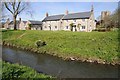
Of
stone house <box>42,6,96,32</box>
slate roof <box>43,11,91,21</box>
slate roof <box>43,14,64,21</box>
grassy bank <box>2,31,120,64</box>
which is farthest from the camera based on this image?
slate roof <box>43,14,64,21</box>

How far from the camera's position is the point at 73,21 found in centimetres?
6084

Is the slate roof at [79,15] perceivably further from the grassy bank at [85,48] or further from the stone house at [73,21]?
the grassy bank at [85,48]

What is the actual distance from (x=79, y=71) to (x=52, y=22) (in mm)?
Answer: 53764

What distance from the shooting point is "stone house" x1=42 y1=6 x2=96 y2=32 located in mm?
56594

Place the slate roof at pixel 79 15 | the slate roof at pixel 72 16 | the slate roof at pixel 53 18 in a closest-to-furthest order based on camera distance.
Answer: the slate roof at pixel 79 15 < the slate roof at pixel 72 16 < the slate roof at pixel 53 18

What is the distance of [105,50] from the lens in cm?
2228

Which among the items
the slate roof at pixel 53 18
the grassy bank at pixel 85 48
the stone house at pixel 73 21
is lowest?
the grassy bank at pixel 85 48

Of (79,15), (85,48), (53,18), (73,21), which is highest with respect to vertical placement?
(79,15)

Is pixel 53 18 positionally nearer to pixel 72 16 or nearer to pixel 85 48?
→ pixel 72 16

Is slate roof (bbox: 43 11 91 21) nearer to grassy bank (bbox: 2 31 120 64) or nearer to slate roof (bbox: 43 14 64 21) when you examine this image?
slate roof (bbox: 43 14 64 21)

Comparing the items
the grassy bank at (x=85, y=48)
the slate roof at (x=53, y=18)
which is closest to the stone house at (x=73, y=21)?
the slate roof at (x=53, y=18)

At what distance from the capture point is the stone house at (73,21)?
186 feet

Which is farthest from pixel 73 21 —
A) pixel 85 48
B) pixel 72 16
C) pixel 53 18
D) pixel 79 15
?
pixel 85 48

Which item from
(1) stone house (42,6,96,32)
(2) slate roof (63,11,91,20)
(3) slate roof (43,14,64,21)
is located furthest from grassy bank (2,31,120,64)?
(3) slate roof (43,14,64,21)
